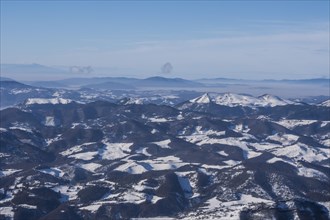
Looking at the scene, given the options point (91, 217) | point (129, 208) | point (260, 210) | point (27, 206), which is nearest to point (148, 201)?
point (129, 208)

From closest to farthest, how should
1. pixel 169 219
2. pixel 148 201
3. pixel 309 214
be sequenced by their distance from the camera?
pixel 309 214 < pixel 169 219 < pixel 148 201

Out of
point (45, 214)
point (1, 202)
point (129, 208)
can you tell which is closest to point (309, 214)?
point (129, 208)

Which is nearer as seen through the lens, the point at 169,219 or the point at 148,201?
the point at 169,219

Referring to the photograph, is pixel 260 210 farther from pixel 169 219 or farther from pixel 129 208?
pixel 129 208

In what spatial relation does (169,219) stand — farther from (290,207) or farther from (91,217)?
(290,207)

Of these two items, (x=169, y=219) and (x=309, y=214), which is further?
(x=169, y=219)

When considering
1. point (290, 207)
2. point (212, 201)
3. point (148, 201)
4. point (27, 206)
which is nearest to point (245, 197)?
point (212, 201)

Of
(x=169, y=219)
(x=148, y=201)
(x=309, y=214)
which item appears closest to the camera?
(x=309, y=214)
